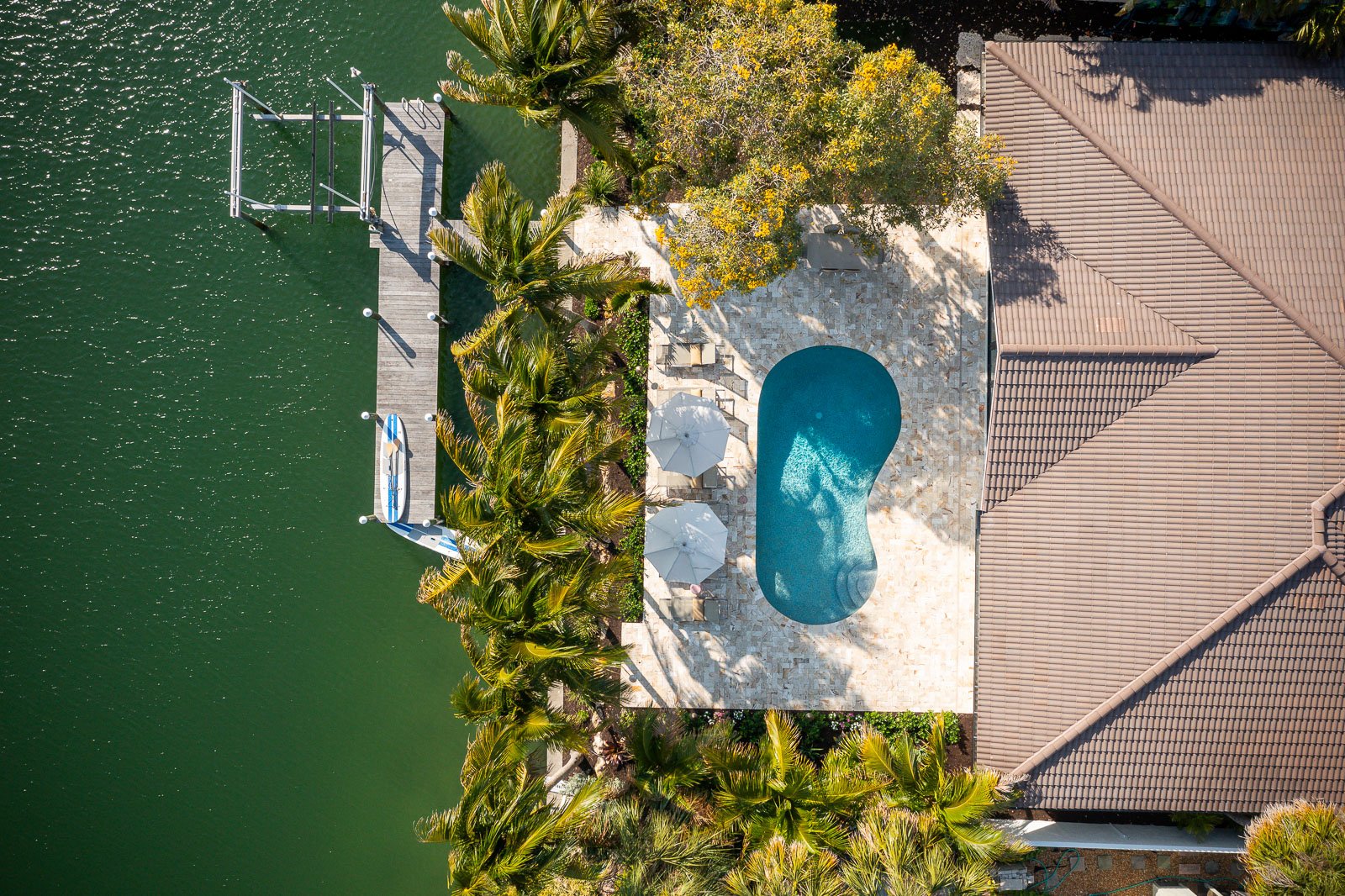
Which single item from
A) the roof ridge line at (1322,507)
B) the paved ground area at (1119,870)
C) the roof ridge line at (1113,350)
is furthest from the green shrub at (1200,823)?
the roof ridge line at (1113,350)

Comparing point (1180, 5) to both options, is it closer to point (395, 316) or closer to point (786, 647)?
point (786, 647)

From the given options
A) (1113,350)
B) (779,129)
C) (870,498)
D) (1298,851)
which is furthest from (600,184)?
(1298,851)

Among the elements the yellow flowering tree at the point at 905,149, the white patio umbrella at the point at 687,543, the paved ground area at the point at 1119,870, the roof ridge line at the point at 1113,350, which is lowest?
the paved ground area at the point at 1119,870

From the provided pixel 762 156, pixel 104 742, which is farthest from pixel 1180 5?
pixel 104 742

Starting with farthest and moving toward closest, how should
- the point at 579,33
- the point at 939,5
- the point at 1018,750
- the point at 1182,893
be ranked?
the point at 939,5 → the point at 1182,893 → the point at 1018,750 → the point at 579,33

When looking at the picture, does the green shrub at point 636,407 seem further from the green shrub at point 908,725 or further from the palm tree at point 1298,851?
the palm tree at point 1298,851

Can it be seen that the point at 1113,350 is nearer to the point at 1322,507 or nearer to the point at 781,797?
the point at 1322,507
